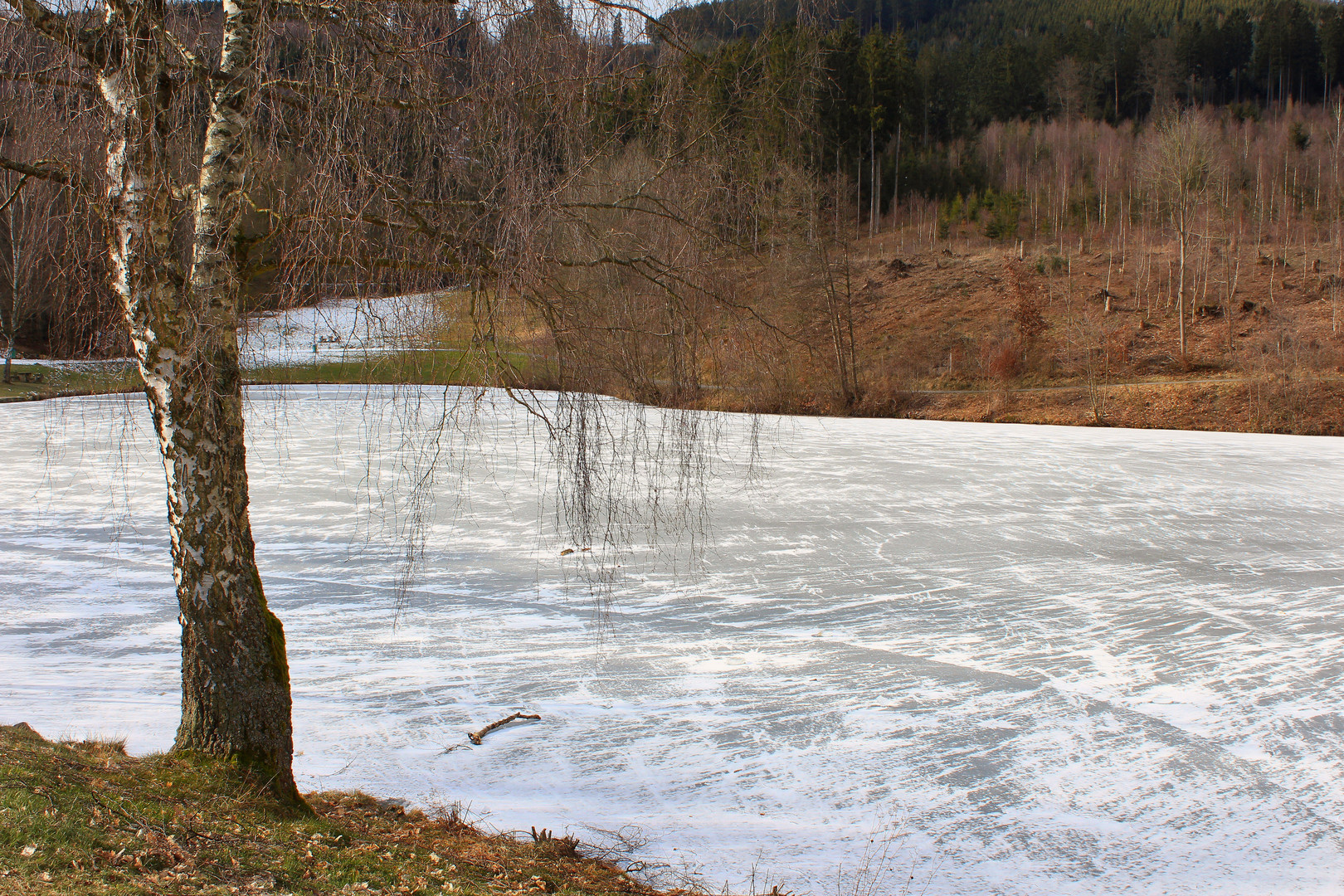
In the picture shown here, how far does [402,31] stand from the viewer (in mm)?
3467

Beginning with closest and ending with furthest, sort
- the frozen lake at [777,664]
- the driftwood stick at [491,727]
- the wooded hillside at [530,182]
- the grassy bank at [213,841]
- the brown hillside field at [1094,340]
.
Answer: the grassy bank at [213,841] < the wooded hillside at [530,182] < the frozen lake at [777,664] < the driftwood stick at [491,727] < the brown hillside field at [1094,340]

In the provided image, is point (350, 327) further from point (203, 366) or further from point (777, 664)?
point (777, 664)

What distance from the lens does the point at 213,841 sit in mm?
3006

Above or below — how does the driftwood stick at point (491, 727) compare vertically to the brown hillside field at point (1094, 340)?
below

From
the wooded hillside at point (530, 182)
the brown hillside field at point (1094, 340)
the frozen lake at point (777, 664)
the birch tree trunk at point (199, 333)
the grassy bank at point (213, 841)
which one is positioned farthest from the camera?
the brown hillside field at point (1094, 340)

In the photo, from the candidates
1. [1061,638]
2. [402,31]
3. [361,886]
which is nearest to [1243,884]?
[1061,638]

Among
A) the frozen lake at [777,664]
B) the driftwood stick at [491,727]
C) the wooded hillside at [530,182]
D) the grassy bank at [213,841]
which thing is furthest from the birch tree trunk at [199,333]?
the driftwood stick at [491,727]

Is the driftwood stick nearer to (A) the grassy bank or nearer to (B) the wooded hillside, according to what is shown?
(A) the grassy bank

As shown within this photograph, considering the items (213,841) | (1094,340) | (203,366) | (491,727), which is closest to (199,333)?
(203,366)

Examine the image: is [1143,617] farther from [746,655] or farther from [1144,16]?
[1144,16]

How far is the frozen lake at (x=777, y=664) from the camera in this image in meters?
4.62

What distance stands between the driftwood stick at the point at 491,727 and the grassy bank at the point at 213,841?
2.98 ft

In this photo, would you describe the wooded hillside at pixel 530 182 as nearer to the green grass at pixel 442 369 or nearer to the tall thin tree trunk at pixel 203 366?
the green grass at pixel 442 369

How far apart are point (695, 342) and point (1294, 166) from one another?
60303 mm
